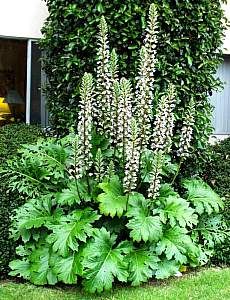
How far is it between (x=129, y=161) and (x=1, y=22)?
11.2 feet

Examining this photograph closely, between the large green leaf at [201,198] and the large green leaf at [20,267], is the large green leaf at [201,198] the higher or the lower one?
the higher one

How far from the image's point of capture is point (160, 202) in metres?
6.02

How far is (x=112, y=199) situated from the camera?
5.80 meters

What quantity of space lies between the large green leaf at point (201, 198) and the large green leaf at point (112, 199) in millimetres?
926

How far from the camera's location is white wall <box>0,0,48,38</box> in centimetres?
800

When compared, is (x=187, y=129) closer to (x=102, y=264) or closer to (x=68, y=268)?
(x=102, y=264)

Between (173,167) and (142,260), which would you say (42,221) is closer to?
(142,260)

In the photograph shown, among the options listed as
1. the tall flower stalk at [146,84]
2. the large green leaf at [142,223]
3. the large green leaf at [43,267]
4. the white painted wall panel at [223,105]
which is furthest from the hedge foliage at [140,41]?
the white painted wall panel at [223,105]

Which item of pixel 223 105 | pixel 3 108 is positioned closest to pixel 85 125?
pixel 3 108

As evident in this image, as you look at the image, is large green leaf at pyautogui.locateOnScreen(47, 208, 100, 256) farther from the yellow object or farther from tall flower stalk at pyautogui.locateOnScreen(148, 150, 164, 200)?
the yellow object

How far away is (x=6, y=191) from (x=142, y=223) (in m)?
1.66

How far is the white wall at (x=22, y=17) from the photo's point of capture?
800cm

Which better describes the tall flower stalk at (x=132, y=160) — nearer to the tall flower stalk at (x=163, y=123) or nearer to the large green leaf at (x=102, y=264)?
the tall flower stalk at (x=163, y=123)

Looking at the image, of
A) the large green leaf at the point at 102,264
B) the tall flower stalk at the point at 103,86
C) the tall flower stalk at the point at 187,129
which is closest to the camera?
the large green leaf at the point at 102,264
